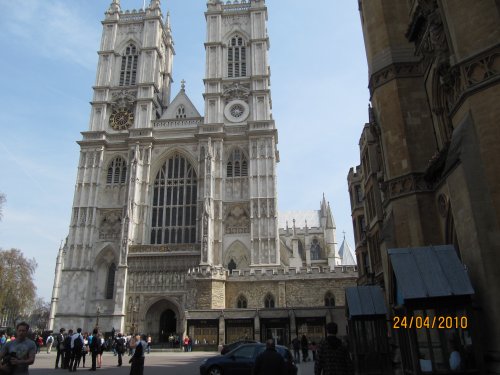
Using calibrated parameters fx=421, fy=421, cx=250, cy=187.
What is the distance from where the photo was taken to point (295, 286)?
33.3m

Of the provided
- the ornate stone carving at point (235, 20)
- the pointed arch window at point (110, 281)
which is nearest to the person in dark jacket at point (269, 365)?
the pointed arch window at point (110, 281)

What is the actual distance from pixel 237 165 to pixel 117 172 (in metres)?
12.7

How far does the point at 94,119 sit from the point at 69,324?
21.1 m

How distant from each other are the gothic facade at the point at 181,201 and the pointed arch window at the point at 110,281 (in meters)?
0.12

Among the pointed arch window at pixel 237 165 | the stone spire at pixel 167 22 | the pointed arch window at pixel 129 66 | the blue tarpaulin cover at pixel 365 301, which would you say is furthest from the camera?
the stone spire at pixel 167 22

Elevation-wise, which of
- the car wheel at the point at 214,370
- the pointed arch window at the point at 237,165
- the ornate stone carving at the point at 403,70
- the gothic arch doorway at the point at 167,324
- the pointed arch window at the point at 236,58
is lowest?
the car wheel at the point at 214,370

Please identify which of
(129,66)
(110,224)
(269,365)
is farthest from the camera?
(129,66)

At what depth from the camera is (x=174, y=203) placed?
139ft

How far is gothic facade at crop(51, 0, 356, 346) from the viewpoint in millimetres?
33312

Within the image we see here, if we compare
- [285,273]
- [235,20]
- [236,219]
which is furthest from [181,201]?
[235,20]

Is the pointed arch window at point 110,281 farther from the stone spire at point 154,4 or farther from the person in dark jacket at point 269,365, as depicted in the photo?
the person in dark jacket at point 269,365

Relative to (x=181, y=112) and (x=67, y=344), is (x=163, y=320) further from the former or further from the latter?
(x=67, y=344)

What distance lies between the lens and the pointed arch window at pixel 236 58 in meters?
46.3

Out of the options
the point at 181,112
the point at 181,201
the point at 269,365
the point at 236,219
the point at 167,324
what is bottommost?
the point at 269,365
